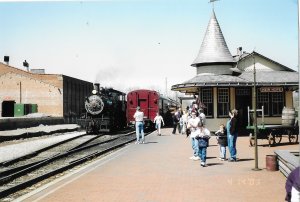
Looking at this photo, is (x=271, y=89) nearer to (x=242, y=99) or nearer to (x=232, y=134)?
(x=242, y=99)

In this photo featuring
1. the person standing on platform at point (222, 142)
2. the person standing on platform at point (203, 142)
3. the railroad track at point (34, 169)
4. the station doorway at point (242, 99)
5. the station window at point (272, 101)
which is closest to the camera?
the railroad track at point (34, 169)

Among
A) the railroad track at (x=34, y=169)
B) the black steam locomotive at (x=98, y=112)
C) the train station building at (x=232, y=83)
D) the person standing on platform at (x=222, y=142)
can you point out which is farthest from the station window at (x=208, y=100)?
the person standing on platform at (x=222, y=142)

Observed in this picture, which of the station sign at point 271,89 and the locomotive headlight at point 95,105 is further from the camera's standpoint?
the locomotive headlight at point 95,105

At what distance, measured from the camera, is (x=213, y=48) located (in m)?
25.9

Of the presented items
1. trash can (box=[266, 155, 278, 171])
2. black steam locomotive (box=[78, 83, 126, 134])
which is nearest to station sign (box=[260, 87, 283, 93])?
black steam locomotive (box=[78, 83, 126, 134])

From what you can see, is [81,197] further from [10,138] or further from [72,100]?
[72,100]

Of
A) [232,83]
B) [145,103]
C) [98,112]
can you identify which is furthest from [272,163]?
[145,103]

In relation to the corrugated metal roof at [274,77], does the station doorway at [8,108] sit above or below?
below

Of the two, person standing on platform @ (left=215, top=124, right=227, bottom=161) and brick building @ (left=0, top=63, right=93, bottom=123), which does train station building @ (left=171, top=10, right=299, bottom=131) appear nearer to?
person standing on platform @ (left=215, top=124, right=227, bottom=161)

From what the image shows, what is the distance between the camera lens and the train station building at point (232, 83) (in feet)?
78.4

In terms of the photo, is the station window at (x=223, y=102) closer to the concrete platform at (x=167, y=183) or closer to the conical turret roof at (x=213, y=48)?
the conical turret roof at (x=213, y=48)

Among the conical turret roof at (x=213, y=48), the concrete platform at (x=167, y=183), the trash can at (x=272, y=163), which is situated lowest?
the concrete platform at (x=167, y=183)

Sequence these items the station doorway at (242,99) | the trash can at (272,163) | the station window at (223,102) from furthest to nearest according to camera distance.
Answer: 1. the station doorway at (242,99)
2. the station window at (223,102)
3. the trash can at (272,163)

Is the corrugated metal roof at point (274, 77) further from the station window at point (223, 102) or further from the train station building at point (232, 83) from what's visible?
the station window at point (223, 102)
